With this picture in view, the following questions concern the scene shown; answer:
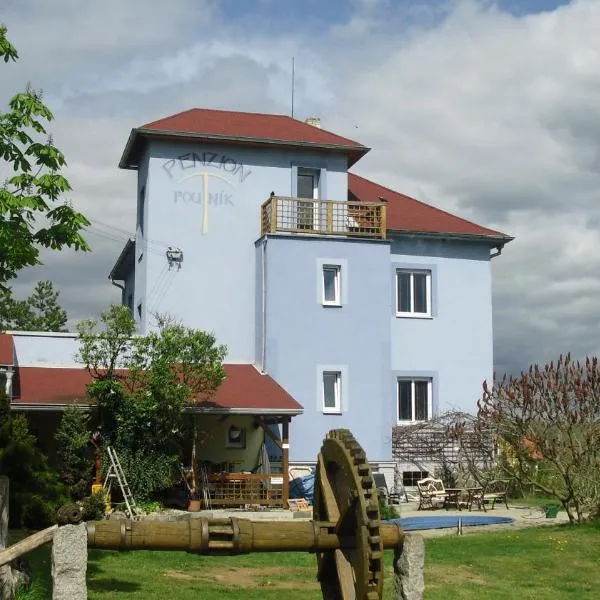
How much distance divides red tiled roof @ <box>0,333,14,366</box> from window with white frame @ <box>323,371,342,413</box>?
27.5ft

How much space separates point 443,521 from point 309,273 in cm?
820

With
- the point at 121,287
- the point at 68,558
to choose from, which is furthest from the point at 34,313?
the point at 68,558

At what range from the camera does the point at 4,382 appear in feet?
71.4

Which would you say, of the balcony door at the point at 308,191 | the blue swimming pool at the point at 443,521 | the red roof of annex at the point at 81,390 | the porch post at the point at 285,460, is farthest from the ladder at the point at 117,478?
the balcony door at the point at 308,191

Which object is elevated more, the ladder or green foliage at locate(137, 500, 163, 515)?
the ladder

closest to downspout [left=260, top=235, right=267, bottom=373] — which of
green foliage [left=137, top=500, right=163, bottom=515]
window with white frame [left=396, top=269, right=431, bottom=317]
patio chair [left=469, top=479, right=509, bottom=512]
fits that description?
window with white frame [left=396, top=269, right=431, bottom=317]

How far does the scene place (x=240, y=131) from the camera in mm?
28875

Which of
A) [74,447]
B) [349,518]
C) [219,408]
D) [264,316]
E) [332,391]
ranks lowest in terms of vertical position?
[349,518]

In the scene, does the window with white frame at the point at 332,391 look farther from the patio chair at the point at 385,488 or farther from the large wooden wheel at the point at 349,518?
the large wooden wheel at the point at 349,518

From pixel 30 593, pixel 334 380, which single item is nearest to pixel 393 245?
pixel 334 380

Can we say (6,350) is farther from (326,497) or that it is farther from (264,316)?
(326,497)

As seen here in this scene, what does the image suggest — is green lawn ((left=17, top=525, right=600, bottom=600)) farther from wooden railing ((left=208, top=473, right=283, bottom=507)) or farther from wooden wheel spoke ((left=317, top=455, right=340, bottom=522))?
wooden railing ((left=208, top=473, right=283, bottom=507))

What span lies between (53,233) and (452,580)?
7.61 m

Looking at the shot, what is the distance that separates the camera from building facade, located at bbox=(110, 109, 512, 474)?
89.2 ft
